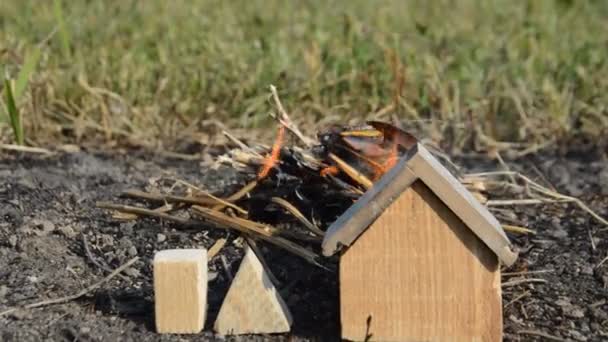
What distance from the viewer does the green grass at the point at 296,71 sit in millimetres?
4730

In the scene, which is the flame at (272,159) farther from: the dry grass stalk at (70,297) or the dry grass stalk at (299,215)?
the dry grass stalk at (70,297)

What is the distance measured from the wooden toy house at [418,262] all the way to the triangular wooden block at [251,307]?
17cm

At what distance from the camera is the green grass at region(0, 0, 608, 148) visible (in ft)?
15.5

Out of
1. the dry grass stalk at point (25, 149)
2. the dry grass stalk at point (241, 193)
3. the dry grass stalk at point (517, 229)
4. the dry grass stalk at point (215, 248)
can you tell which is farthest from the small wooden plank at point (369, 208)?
the dry grass stalk at point (25, 149)

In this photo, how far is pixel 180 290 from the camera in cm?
275

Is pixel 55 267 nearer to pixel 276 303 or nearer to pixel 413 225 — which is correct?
pixel 276 303

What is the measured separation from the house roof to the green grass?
1874mm

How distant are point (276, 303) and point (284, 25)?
3.21m

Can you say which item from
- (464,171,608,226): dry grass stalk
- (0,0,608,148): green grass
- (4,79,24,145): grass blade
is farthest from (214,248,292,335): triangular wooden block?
(0,0,608,148): green grass

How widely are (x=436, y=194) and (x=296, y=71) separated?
8.02ft

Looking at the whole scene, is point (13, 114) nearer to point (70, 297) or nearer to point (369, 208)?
point (70, 297)

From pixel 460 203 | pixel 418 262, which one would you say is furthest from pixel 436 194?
pixel 418 262

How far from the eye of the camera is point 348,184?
326 centimetres

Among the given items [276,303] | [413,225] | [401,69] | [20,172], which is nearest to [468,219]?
[413,225]
